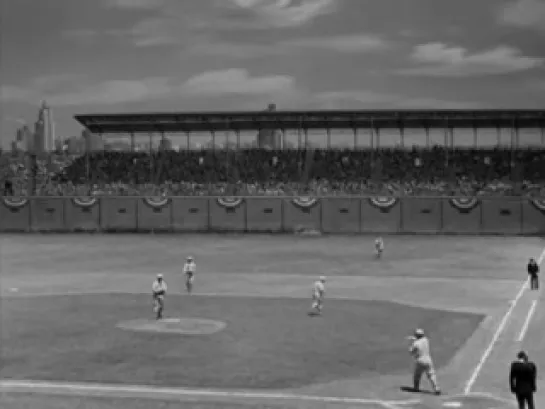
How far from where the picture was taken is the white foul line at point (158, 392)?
19.5 meters

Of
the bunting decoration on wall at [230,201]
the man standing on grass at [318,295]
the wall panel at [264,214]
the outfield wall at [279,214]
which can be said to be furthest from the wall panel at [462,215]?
the man standing on grass at [318,295]

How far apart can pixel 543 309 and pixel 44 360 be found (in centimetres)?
1921

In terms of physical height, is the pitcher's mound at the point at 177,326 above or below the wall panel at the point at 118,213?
below

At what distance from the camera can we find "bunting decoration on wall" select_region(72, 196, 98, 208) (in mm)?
74375

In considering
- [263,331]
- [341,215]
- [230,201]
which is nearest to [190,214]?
[230,201]

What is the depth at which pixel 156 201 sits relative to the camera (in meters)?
73.4

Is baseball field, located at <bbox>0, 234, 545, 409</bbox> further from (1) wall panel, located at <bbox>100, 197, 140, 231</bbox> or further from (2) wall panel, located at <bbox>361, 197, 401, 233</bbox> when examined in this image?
(1) wall panel, located at <bbox>100, 197, 140, 231</bbox>

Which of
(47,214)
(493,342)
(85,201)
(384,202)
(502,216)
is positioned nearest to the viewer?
(493,342)

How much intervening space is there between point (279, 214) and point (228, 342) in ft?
147

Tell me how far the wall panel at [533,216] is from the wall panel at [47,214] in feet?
134

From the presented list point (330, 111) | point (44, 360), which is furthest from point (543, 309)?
point (330, 111)

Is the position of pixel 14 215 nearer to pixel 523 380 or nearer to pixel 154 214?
pixel 154 214

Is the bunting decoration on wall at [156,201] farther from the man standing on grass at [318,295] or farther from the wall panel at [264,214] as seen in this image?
the man standing on grass at [318,295]

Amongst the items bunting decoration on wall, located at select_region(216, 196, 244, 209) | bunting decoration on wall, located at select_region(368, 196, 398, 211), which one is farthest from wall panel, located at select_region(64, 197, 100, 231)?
bunting decoration on wall, located at select_region(368, 196, 398, 211)
